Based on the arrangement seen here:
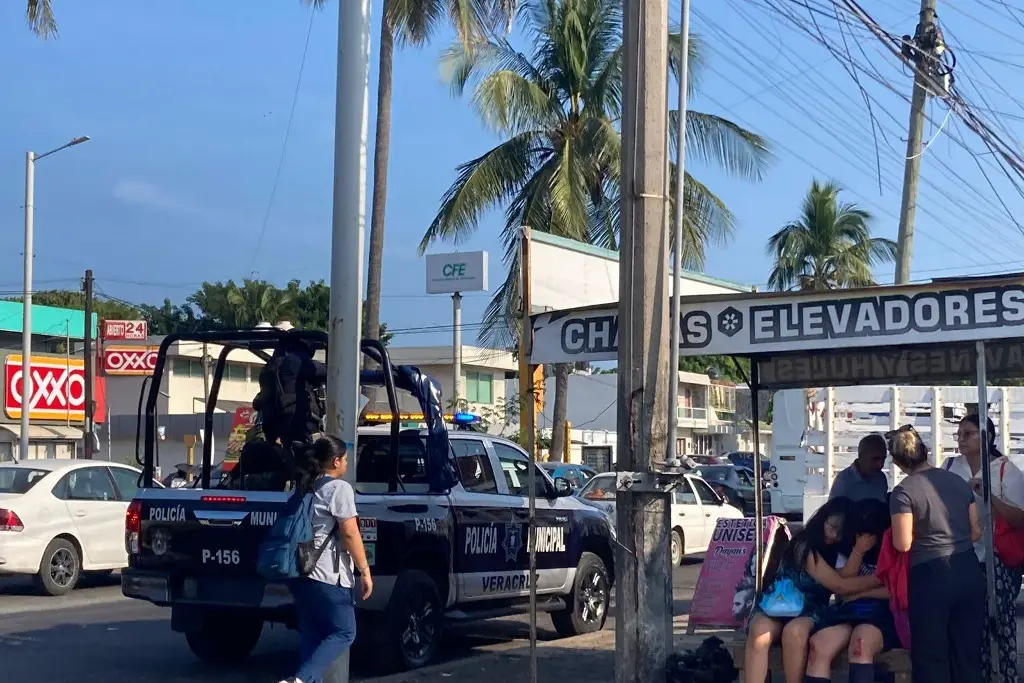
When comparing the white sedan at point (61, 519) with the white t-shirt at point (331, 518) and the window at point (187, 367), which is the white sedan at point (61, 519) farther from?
the window at point (187, 367)

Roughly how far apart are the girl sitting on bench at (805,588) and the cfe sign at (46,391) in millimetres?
30046

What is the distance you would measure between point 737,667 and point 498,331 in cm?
1950

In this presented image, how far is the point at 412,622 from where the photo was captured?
918 centimetres

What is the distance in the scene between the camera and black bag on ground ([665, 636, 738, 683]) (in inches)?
283

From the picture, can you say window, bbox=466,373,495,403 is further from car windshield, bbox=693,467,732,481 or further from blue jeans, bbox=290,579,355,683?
blue jeans, bbox=290,579,355,683

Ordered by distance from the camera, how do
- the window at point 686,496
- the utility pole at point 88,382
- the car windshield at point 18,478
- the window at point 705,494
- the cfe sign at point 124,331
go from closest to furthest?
the car windshield at point 18,478
the window at point 686,496
the window at point 705,494
the utility pole at point 88,382
the cfe sign at point 124,331

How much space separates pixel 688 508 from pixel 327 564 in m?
12.9

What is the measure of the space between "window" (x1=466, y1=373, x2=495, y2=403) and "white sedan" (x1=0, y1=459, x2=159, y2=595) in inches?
1413

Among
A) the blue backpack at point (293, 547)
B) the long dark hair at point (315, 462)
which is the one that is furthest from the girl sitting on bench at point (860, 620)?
the long dark hair at point (315, 462)

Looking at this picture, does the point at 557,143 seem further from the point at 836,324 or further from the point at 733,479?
the point at 836,324

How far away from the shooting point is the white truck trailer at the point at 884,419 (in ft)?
52.6

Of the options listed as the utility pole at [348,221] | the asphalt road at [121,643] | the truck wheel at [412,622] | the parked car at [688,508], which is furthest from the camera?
the parked car at [688,508]

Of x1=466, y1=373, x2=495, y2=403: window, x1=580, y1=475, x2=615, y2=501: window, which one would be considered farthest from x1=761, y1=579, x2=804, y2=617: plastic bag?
x1=466, y1=373, x2=495, y2=403: window

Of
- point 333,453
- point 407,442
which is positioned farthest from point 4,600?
point 333,453
